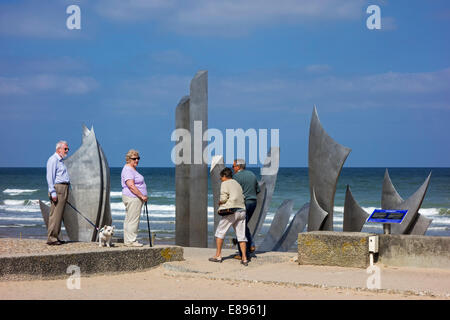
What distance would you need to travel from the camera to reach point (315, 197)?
9.48 metres

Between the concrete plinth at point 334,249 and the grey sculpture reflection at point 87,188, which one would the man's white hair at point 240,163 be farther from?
the grey sculpture reflection at point 87,188

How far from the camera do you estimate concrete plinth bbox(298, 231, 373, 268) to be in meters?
7.69

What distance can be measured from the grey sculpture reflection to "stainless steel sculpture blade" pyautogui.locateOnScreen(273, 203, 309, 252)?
344 cm

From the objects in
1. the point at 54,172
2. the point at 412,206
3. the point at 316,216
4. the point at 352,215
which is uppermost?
the point at 54,172

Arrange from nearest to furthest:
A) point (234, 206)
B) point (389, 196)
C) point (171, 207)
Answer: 1. point (234, 206)
2. point (389, 196)
3. point (171, 207)

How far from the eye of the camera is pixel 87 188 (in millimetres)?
11508

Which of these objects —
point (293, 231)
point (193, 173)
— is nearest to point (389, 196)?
point (293, 231)

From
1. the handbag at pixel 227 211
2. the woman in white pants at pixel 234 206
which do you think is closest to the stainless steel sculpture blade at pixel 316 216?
the woman in white pants at pixel 234 206

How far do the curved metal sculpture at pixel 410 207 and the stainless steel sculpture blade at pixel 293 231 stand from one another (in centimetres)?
155

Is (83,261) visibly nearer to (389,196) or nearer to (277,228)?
(277,228)

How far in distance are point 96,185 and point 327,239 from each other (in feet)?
16.9

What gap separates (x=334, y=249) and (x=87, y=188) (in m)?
5.37

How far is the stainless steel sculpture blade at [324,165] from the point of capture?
365 inches
